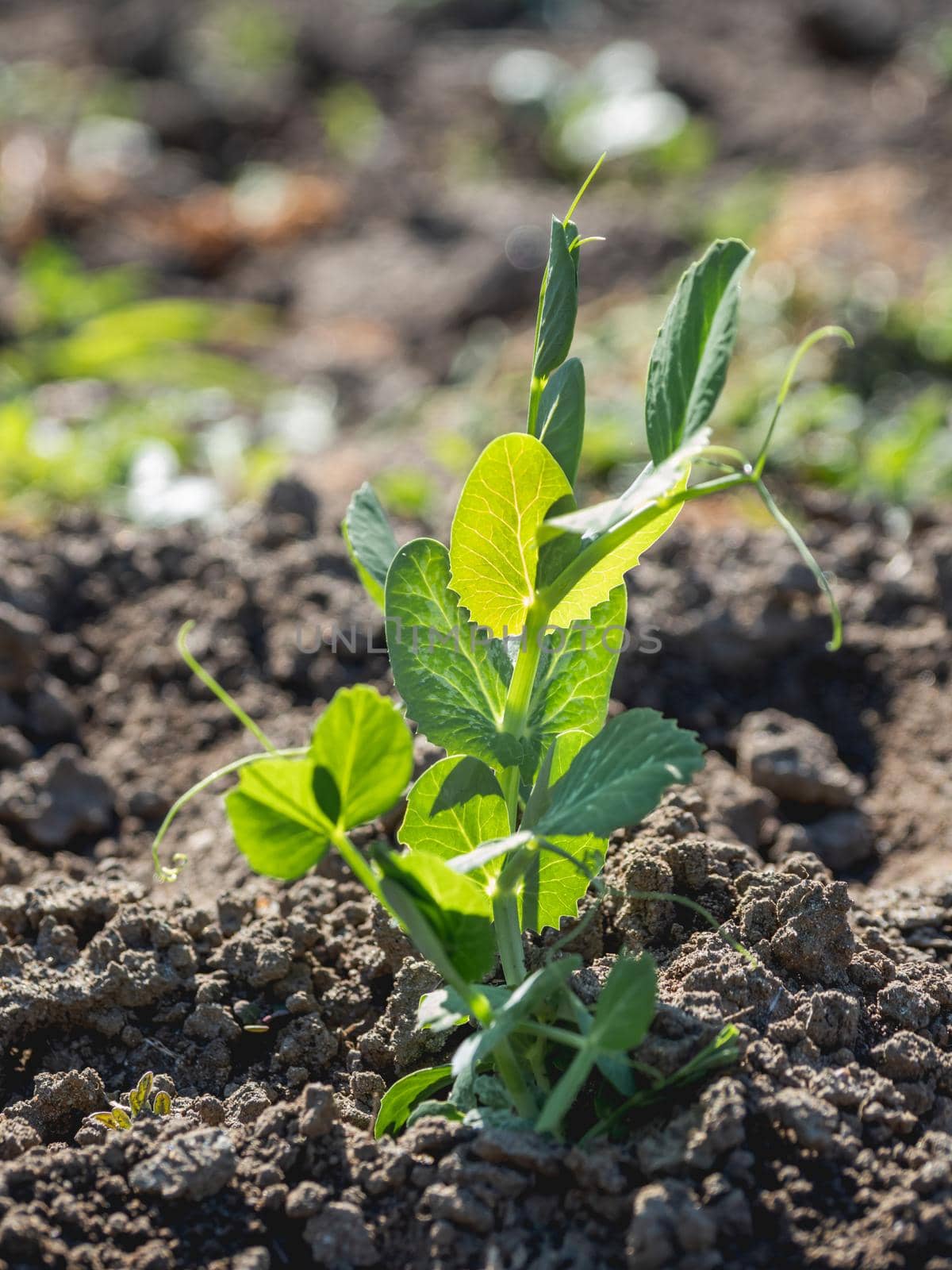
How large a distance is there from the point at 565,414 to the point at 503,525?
14cm

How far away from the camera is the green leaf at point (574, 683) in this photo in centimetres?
146

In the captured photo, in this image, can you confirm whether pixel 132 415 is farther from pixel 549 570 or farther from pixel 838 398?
pixel 549 570

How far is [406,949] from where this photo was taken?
1715mm

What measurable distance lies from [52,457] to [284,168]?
339 cm

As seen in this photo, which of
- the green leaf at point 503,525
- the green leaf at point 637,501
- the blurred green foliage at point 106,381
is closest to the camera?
the green leaf at point 637,501

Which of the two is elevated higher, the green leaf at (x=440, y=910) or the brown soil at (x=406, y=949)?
the green leaf at (x=440, y=910)

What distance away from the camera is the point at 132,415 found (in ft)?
12.2

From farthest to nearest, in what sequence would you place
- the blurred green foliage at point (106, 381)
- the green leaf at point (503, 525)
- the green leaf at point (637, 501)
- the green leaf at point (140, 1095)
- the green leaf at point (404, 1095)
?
the blurred green foliage at point (106, 381)
the green leaf at point (140, 1095)
the green leaf at point (404, 1095)
the green leaf at point (503, 525)
the green leaf at point (637, 501)

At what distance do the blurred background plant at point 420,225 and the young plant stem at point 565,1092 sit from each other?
1.87 metres

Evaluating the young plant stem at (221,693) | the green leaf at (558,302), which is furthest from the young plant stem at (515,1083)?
the green leaf at (558,302)

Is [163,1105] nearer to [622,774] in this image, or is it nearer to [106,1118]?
[106,1118]

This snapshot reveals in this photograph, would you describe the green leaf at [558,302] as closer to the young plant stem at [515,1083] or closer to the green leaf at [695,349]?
the green leaf at [695,349]

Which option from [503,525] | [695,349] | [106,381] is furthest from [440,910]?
[106,381]

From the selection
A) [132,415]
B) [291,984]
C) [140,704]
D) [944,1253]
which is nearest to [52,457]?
[132,415]
